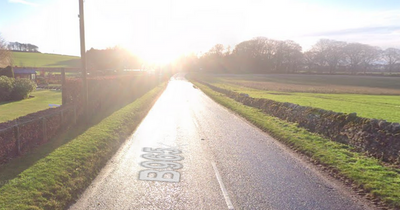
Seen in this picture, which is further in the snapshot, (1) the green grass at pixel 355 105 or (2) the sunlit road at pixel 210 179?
(1) the green grass at pixel 355 105

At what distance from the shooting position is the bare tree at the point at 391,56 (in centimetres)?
12651

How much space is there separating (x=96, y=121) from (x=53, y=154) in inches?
202

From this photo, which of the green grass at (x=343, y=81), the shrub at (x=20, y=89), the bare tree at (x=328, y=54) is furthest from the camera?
the bare tree at (x=328, y=54)

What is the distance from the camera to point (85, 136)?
348 inches

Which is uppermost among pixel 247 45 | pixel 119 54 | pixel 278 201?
pixel 247 45

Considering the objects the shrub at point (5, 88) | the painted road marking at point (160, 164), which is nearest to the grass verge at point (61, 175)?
the painted road marking at point (160, 164)

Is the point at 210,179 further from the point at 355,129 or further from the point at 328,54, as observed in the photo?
the point at 328,54

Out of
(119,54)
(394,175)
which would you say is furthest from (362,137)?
(119,54)

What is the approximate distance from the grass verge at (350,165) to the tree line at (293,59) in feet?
349

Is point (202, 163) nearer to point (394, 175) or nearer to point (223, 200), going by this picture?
point (223, 200)

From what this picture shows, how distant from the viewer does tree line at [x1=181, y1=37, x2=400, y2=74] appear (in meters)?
117

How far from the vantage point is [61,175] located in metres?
5.50

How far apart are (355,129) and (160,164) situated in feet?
21.0

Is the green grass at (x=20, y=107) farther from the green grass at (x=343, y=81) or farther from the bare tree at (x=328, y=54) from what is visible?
the bare tree at (x=328, y=54)
